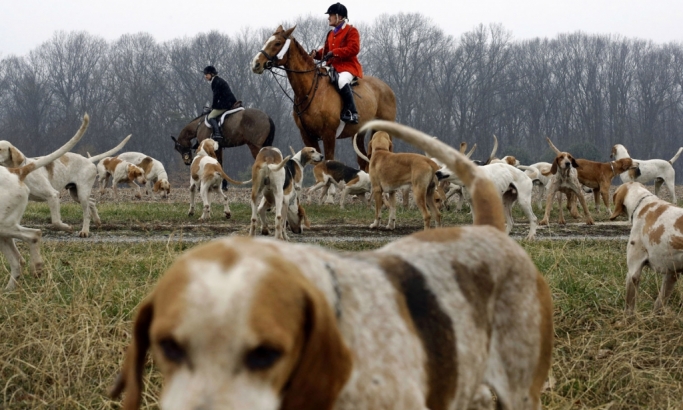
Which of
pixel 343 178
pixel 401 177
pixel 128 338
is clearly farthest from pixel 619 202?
pixel 343 178

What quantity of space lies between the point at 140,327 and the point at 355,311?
50 centimetres

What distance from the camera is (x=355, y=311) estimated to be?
173 centimetres

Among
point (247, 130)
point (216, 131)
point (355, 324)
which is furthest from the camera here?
point (216, 131)

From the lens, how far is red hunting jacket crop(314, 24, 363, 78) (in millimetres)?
13586

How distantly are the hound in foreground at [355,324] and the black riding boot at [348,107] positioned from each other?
10.2m

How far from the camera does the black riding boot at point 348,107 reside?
12844 mm

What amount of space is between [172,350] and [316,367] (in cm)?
28

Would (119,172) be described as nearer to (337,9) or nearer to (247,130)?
(247,130)

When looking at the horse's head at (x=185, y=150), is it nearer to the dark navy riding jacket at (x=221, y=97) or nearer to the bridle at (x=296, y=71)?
the dark navy riding jacket at (x=221, y=97)

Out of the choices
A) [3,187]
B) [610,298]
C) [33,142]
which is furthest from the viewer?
→ [33,142]

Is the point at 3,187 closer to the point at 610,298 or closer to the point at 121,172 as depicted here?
the point at 610,298

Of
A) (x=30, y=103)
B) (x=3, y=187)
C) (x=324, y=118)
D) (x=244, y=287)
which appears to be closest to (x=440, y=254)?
(x=244, y=287)

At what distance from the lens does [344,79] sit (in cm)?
1295

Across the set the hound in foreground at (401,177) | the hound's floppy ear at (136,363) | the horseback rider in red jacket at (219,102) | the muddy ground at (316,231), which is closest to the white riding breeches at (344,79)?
the hound in foreground at (401,177)
